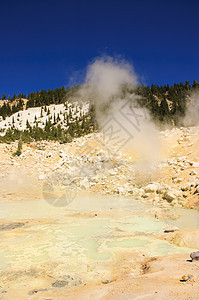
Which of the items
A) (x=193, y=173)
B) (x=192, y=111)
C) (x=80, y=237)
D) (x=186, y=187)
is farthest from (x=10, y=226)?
(x=192, y=111)

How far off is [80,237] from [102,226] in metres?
1.25

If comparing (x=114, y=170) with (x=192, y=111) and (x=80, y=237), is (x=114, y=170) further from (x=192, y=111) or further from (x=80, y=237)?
(x=192, y=111)

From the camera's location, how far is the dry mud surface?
337cm

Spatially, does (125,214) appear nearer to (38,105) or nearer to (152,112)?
(152,112)

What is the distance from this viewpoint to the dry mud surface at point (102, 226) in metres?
3.37

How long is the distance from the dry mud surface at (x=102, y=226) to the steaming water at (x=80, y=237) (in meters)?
0.02

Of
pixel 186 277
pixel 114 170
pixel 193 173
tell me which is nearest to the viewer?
pixel 186 277

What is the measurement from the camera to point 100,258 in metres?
4.67

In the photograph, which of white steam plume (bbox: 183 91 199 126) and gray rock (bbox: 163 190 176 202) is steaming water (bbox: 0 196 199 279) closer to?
gray rock (bbox: 163 190 176 202)

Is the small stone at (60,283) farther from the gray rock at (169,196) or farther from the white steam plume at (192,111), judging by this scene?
the white steam plume at (192,111)

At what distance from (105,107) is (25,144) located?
20018 mm

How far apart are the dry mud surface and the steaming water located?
23 mm

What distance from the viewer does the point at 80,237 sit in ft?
19.9

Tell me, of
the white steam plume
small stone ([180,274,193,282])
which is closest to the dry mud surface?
small stone ([180,274,193,282])
